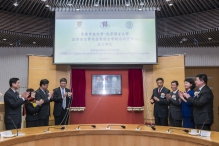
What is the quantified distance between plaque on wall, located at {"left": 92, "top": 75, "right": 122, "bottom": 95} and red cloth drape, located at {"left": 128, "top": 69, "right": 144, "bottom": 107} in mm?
294

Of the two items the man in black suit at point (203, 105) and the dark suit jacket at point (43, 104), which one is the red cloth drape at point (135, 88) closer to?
the dark suit jacket at point (43, 104)

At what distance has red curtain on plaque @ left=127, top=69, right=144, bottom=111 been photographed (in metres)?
5.79

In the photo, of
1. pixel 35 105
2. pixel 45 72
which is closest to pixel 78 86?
pixel 45 72

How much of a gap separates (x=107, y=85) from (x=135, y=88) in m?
0.74

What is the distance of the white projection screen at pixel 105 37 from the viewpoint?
546cm

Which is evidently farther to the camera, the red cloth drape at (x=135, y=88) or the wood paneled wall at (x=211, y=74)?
the wood paneled wall at (x=211, y=74)

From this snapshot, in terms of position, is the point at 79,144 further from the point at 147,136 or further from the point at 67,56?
the point at 67,56

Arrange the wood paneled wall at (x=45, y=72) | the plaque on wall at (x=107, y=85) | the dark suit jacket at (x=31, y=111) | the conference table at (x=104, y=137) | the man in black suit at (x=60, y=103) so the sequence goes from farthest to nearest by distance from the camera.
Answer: the plaque on wall at (x=107, y=85) → the wood paneled wall at (x=45, y=72) → the man in black suit at (x=60, y=103) → the dark suit jacket at (x=31, y=111) → the conference table at (x=104, y=137)

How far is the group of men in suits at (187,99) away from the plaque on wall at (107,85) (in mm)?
1504

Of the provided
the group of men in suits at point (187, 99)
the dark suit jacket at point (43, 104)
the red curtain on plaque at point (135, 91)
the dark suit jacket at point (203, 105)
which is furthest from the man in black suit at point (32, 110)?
the red curtain on plaque at point (135, 91)

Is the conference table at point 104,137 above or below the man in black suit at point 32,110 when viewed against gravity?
below

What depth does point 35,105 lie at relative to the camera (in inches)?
153

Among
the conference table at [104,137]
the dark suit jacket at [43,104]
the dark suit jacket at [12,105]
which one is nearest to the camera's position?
the conference table at [104,137]

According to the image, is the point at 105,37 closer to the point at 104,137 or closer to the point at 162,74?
the point at 162,74
